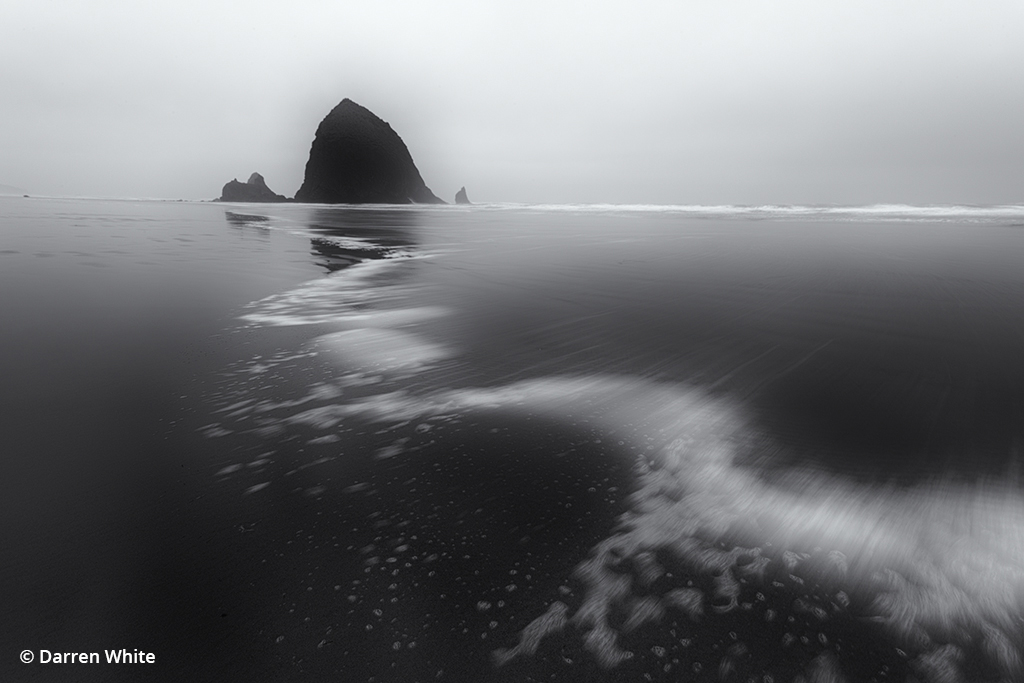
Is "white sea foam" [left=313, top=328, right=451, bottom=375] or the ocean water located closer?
the ocean water

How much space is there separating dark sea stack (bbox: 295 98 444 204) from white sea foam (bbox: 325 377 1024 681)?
14377 cm

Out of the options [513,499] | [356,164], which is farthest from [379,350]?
[356,164]

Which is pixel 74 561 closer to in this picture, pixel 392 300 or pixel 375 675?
Result: pixel 375 675

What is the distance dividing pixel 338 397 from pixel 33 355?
3.14m

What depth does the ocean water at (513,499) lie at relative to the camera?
164 cm

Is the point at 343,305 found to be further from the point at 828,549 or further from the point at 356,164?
the point at 356,164

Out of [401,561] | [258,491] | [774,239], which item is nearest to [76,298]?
[258,491]

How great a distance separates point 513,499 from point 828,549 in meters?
1.38

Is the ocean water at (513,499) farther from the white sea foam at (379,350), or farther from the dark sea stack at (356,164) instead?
the dark sea stack at (356,164)

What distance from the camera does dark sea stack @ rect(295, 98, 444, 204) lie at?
138 metres

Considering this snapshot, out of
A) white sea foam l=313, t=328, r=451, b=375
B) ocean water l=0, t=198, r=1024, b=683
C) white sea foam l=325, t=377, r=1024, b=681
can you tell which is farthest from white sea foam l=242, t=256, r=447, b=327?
white sea foam l=325, t=377, r=1024, b=681

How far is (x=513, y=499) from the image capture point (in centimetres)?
241

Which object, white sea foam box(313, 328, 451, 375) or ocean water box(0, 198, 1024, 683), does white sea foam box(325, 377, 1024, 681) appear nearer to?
ocean water box(0, 198, 1024, 683)

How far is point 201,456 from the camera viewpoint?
2730 mm
